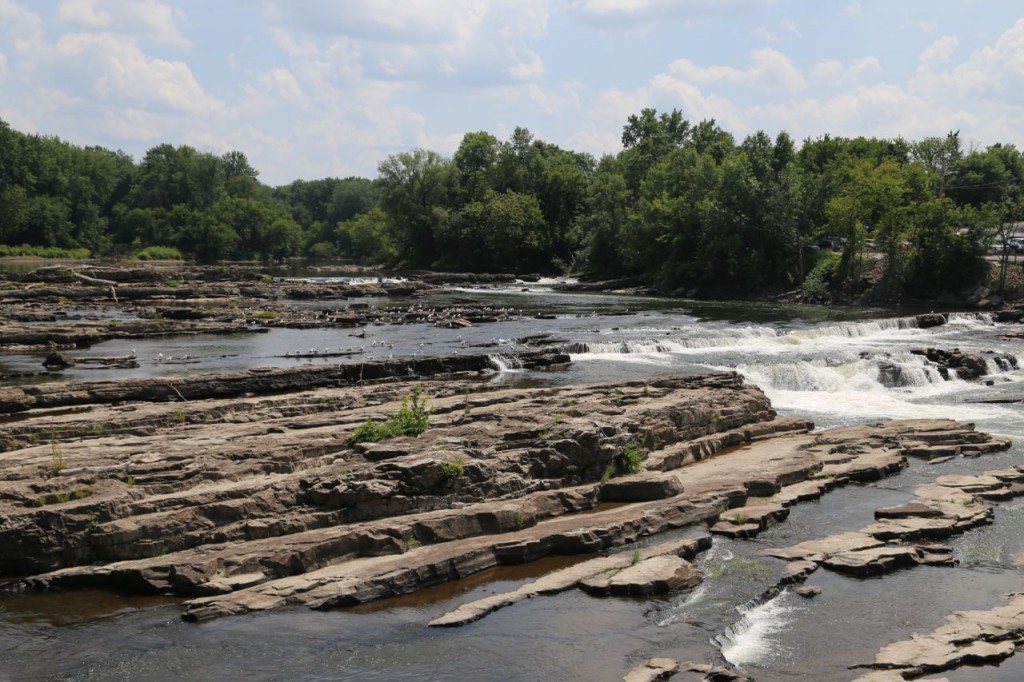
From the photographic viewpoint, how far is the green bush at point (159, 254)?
119 meters

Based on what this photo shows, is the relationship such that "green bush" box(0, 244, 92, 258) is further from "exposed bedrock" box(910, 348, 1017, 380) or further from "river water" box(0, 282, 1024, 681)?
"river water" box(0, 282, 1024, 681)

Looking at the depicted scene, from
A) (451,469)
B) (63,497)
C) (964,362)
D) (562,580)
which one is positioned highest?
(964,362)

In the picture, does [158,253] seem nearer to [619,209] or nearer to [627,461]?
[619,209]

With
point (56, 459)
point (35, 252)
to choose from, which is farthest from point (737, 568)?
point (35, 252)

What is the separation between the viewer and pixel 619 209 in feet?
285

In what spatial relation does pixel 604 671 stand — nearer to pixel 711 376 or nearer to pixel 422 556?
pixel 422 556

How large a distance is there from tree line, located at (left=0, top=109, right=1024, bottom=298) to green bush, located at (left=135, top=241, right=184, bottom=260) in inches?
138

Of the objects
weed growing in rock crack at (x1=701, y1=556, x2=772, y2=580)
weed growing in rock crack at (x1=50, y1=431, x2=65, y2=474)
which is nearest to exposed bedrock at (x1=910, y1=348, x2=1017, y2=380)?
weed growing in rock crack at (x1=701, y1=556, x2=772, y2=580)

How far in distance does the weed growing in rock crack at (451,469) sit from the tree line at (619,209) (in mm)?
52529

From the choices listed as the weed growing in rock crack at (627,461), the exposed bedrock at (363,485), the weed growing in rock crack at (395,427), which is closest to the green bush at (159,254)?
the exposed bedrock at (363,485)

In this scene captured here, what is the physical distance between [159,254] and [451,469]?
114 metres

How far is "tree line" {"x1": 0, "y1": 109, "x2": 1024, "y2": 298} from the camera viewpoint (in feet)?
214

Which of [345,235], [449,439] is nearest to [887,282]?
[449,439]

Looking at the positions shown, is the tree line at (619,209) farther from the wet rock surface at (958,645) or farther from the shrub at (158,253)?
the wet rock surface at (958,645)
